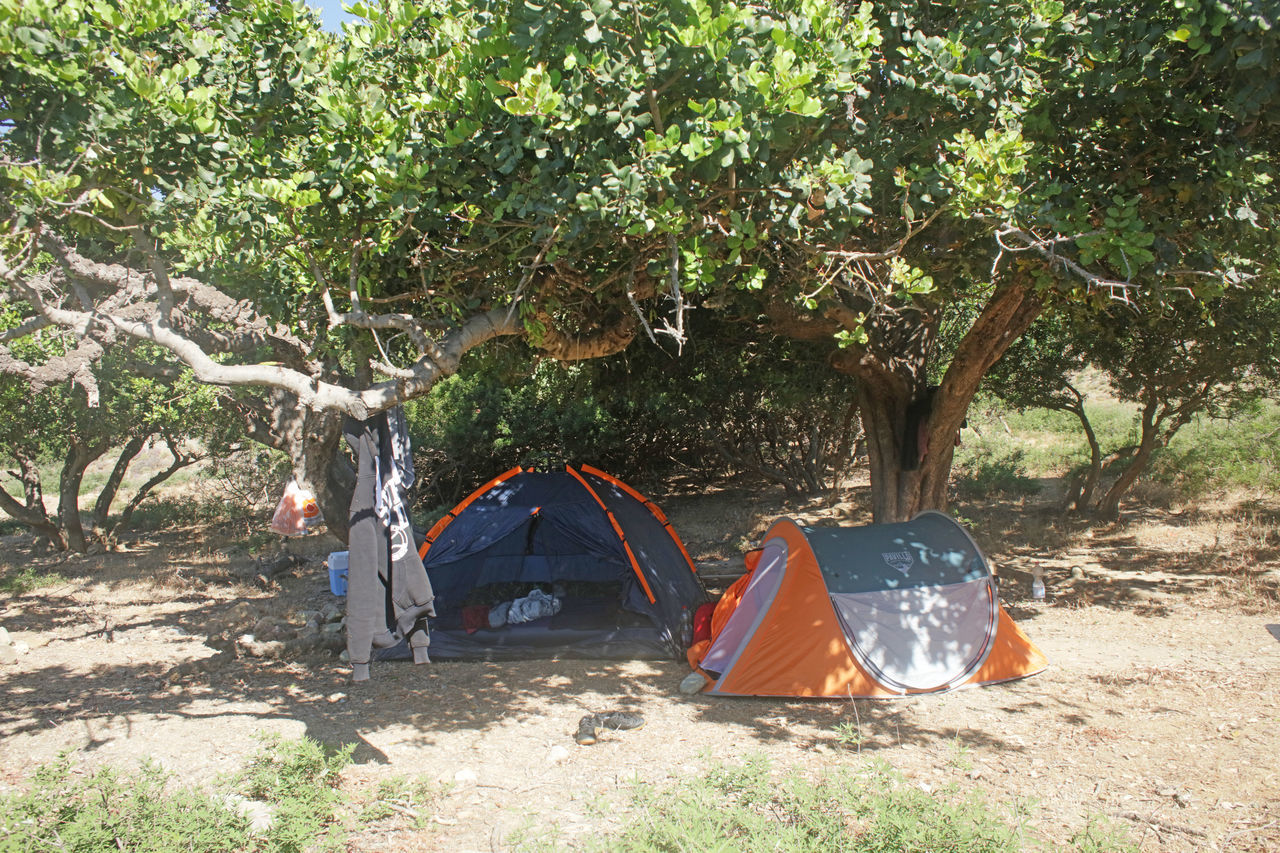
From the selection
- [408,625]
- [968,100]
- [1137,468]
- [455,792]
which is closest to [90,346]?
[408,625]

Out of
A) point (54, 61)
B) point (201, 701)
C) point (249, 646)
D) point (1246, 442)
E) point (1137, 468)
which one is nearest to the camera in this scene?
point (54, 61)

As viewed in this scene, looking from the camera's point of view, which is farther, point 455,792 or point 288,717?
point 288,717

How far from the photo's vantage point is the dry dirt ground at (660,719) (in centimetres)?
408

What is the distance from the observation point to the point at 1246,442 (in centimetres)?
1309

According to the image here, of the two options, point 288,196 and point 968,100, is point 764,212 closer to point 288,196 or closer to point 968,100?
point 968,100

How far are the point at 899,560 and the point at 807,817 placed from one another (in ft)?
9.34

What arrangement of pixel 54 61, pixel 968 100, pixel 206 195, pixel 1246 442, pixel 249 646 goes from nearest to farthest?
pixel 54 61, pixel 206 195, pixel 968 100, pixel 249 646, pixel 1246 442

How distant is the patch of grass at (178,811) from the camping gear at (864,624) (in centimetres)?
280

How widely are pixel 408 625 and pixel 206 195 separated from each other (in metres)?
2.77

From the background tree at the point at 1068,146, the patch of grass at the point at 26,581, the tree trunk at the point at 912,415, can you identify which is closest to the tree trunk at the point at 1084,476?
the tree trunk at the point at 912,415

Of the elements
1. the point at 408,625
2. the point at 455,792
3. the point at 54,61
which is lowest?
the point at 455,792

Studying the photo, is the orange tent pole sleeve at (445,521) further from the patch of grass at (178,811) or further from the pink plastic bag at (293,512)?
the patch of grass at (178,811)

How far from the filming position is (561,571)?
8.14 meters

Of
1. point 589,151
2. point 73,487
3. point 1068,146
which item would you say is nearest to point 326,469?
point 589,151
